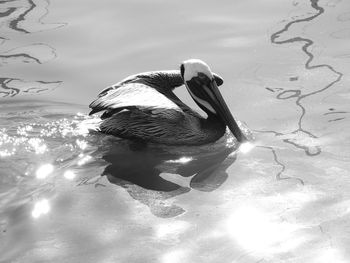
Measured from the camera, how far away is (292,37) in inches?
325

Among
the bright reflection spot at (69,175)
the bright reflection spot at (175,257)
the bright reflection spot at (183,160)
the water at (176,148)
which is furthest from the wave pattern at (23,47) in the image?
the bright reflection spot at (175,257)

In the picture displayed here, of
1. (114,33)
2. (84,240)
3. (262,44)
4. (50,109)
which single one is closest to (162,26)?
(114,33)

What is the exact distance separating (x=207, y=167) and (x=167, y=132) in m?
0.46

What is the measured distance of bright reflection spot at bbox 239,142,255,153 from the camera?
6.49 m

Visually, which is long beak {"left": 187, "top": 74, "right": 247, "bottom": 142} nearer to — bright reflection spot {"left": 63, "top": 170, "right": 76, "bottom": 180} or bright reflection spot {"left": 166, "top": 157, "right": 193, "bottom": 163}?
bright reflection spot {"left": 166, "top": 157, "right": 193, "bottom": 163}

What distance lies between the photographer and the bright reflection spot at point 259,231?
500 cm

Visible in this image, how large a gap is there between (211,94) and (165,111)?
1.73 feet

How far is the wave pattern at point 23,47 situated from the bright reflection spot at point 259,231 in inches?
110

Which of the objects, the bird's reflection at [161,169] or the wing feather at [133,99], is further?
the wing feather at [133,99]

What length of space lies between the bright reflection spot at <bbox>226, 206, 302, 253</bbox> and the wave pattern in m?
2.79

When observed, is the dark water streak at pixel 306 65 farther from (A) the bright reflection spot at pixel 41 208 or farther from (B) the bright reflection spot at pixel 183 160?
(A) the bright reflection spot at pixel 41 208

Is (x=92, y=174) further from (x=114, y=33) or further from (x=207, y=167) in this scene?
(x=114, y=33)

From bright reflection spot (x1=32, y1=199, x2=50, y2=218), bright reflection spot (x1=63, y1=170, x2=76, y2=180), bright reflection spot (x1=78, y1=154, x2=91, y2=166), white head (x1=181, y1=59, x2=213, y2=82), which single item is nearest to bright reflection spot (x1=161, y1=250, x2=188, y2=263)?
bright reflection spot (x1=32, y1=199, x2=50, y2=218)

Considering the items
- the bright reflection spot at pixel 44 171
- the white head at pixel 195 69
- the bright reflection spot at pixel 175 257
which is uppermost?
the white head at pixel 195 69
